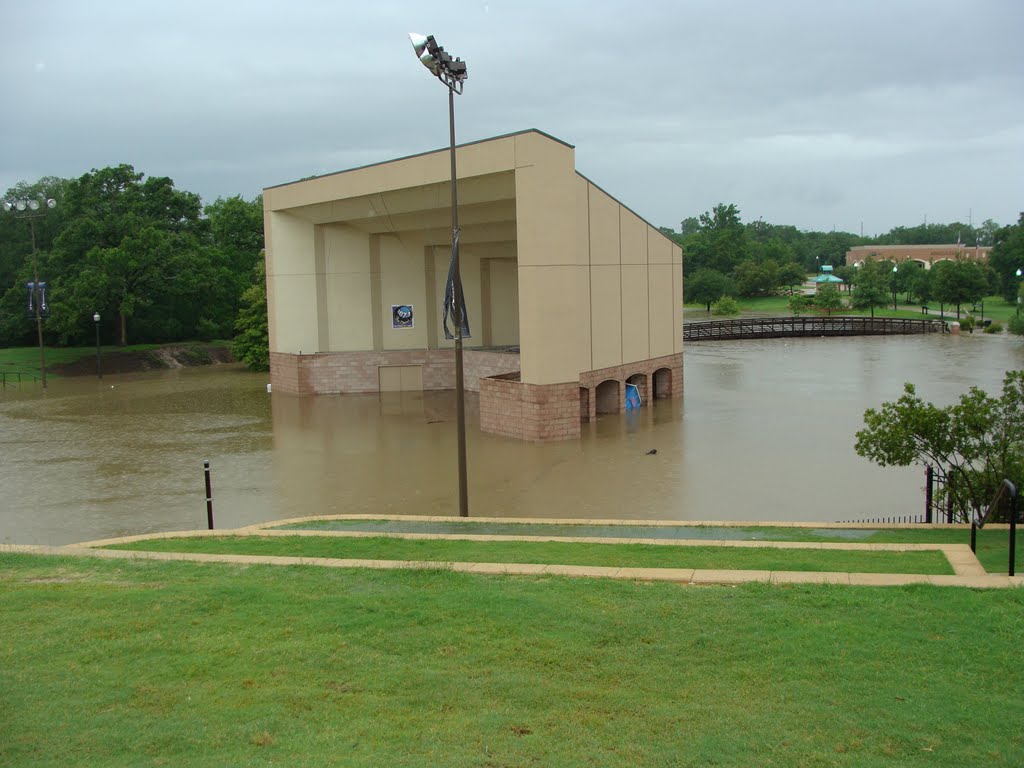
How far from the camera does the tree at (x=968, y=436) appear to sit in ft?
51.1

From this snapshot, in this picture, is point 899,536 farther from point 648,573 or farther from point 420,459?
point 420,459

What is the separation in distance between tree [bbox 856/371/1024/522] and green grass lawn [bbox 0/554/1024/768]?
285 inches

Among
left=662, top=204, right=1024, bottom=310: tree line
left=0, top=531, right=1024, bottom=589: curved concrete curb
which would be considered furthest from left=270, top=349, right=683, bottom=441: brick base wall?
left=662, top=204, right=1024, bottom=310: tree line

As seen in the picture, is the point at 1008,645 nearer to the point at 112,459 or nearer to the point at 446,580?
the point at 446,580

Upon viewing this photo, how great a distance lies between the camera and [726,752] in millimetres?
5961

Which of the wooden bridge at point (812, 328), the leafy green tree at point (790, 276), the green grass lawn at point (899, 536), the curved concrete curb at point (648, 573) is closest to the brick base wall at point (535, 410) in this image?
the green grass lawn at point (899, 536)

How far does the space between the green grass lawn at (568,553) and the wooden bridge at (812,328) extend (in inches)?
2539

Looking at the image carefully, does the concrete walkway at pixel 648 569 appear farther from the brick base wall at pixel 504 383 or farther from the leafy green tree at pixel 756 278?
the leafy green tree at pixel 756 278

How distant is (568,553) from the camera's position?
12.6 meters

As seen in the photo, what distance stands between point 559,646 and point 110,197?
6338cm

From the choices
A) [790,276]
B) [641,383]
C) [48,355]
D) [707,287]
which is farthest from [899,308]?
[48,355]

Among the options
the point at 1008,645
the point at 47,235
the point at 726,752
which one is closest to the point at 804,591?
the point at 1008,645

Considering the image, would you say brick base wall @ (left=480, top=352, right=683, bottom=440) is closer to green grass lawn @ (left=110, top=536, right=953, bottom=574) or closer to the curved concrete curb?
green grass lawn @ (left=110, top=536, right=953, bottom=574)

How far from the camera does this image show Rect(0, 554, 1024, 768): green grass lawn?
6.09 meters
